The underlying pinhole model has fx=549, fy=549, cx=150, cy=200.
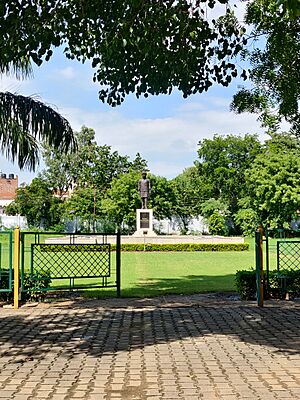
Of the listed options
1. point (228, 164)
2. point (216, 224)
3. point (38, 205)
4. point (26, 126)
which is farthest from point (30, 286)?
point (228, 164)

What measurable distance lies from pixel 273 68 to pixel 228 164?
4029 centimetres

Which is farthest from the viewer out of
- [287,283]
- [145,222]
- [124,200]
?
[124,200]

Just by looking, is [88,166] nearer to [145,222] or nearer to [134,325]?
[145,222]

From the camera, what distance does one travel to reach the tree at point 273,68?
9.14m

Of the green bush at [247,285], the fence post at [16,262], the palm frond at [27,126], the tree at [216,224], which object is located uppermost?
the palm frond at [27,126]

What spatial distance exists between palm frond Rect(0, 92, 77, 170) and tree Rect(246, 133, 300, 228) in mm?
30944

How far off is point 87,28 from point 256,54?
3384 millimetres

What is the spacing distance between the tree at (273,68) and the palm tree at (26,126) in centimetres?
331

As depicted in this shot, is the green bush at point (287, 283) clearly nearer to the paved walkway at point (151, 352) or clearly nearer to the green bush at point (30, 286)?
the paved walkway at point (151, 352)

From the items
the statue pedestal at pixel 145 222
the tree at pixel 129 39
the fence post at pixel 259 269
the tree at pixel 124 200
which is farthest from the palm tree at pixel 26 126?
the tree at pixel 124 200

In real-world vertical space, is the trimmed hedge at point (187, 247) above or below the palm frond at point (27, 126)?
below

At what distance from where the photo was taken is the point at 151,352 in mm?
6074

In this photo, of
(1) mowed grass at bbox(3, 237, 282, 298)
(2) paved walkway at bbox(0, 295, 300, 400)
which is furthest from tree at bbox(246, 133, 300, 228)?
(2) paved walkway at bbox(0, 295, 300, 400)

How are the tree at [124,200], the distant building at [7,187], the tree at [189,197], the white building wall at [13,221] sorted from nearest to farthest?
the tree at [124,200], the white building wall at [13,221], the tree at [189,197], the distant building at [7,187]
